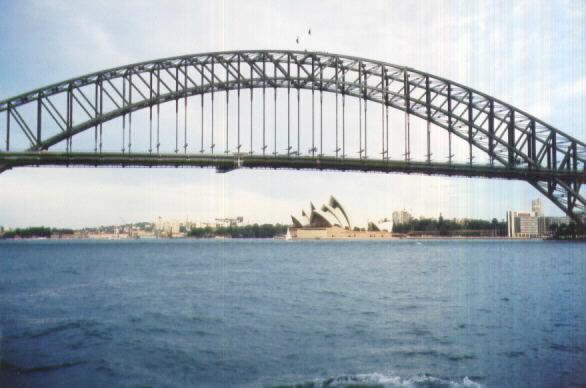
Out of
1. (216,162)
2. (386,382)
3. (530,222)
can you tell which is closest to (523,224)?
(530,222)

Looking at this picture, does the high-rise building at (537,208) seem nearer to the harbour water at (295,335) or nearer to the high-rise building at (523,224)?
the high-rise building at (523,224)

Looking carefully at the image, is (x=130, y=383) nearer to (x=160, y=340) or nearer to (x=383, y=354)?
(x=160, y=340)

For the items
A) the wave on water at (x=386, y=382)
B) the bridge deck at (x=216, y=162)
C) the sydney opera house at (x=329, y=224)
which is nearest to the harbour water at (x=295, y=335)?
the wave on water at (x=386, y=382)

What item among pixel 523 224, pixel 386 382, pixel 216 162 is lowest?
pixel 386 382

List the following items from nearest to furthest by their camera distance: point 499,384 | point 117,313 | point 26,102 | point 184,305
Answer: point 499,384
point 117,313
point 184,305
point 26,102

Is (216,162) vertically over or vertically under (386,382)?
over

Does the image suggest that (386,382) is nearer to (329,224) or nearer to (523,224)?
(329,224)

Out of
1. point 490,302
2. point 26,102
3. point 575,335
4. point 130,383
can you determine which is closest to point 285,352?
point 130,383

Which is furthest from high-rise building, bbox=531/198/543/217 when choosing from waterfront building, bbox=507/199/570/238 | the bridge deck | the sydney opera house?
the bridge deck

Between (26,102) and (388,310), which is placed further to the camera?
(26,102)

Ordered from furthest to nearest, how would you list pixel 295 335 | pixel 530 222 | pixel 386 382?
1. pixel 530 222
2. pixel 295 335
3. pixel 386 382
